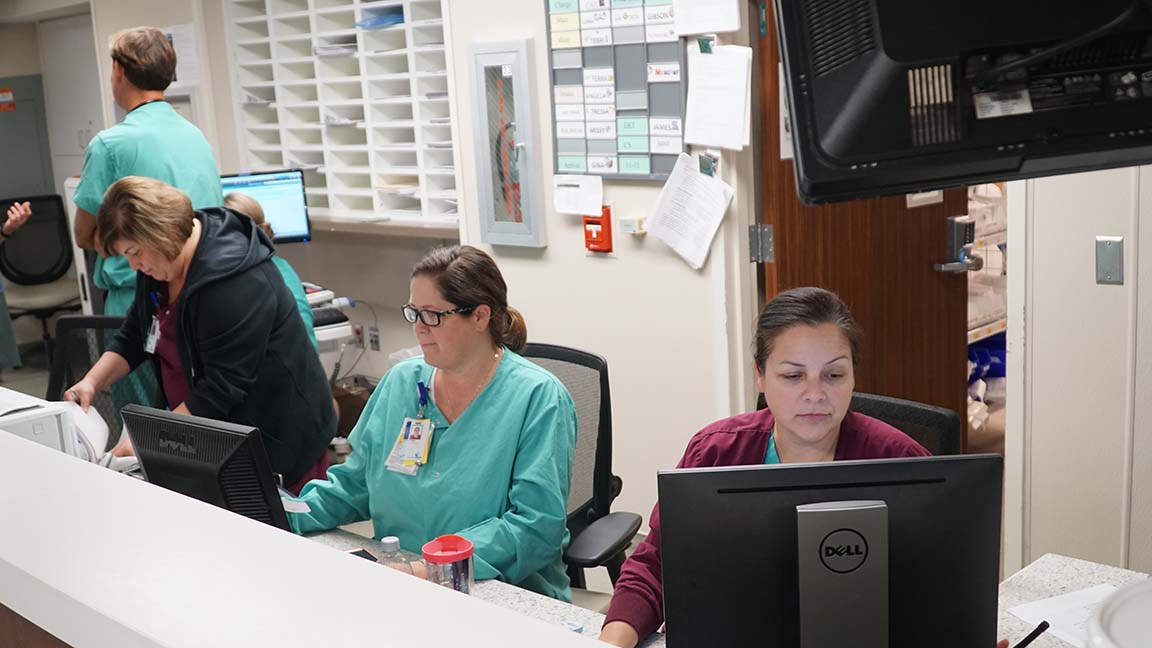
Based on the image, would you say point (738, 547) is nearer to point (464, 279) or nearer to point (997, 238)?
point (464, 279)

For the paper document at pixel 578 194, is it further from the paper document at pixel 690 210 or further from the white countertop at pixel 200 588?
the white countertop at pixel 200 588

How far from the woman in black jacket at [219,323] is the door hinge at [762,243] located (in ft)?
4.39

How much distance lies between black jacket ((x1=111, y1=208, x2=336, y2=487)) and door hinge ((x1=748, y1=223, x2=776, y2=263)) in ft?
4.40

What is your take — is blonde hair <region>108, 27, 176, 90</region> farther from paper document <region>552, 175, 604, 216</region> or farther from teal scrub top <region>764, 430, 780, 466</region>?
teal scrub top <region>764, 430, 780, 466</region>

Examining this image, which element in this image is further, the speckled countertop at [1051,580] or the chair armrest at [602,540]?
the chair armrest at [602,540]

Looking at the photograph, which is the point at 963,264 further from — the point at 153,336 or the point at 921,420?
the point at 153,336

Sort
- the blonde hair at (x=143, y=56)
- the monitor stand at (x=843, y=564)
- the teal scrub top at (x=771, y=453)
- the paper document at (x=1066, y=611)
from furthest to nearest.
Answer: the blonde hair at (x=143, y=56), the teal scrub top at (x=771, y=453), the paper document at (x=1066, y=611), the monitor stand at (x=843, y=564)

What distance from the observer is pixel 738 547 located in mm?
1447

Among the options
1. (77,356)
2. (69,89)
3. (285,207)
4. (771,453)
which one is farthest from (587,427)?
(69,89)

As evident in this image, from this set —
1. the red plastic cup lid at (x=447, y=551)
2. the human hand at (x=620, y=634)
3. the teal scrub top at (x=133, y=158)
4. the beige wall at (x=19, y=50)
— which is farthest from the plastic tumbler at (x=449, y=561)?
the beige wall at (x=19, y=50)

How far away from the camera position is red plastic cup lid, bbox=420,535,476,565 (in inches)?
74.7

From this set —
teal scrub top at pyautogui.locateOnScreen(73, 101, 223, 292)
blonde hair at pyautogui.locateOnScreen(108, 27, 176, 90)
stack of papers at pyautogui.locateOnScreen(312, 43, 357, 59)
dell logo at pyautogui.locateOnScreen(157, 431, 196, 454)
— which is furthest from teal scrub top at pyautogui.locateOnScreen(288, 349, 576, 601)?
stack of papers at pyautogui.locateOnScreen(312, 43, 357, 59)

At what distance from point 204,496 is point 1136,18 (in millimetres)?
1610

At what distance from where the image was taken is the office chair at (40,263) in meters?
7.42
